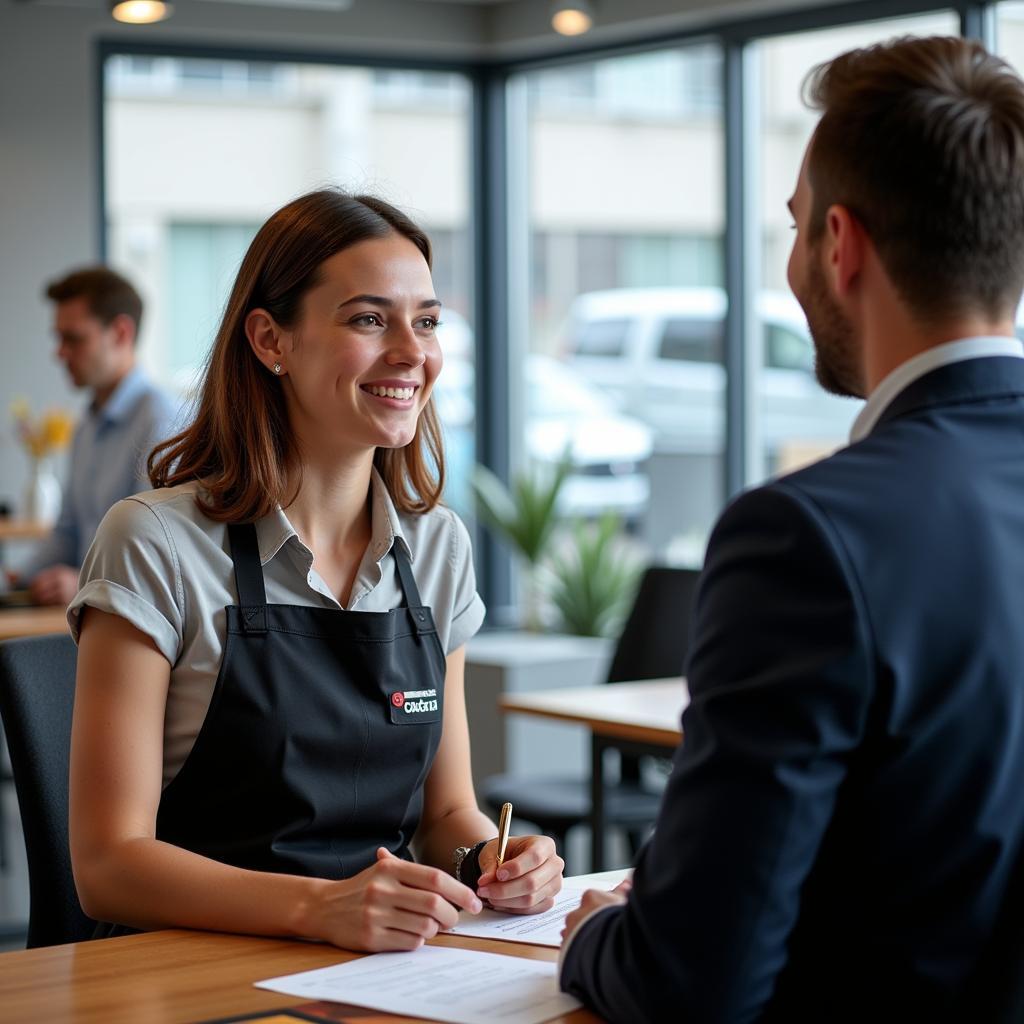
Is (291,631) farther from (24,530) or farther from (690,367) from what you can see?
(690,367)

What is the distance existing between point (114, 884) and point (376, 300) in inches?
31.7

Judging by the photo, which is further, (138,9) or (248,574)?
(138,9)

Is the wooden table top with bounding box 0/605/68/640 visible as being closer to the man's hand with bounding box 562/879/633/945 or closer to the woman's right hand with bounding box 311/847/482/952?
the woman's right hand with bounding box 311/847/482/952

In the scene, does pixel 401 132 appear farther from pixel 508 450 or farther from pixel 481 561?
pixel 481 561

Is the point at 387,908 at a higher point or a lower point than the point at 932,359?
lower

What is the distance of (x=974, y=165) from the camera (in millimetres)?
1196

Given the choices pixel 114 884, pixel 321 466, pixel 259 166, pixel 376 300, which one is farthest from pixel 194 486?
pixel 259 166

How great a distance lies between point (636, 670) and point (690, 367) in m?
2.07

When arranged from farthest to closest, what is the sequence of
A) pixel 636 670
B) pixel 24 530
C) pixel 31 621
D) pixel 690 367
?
pixel 690 367, pixel 24 530, pixel 636 670, pixel 31 621

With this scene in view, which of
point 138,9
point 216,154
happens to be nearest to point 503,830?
point 138,9

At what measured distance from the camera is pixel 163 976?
152 centimetres

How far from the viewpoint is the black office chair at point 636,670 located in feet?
13.6

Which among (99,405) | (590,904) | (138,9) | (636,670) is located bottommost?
(636,670)

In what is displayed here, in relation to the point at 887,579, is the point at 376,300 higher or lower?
higher
